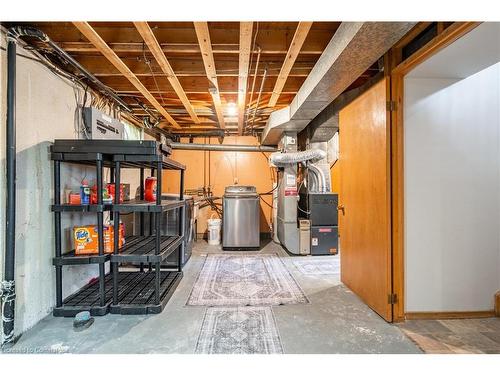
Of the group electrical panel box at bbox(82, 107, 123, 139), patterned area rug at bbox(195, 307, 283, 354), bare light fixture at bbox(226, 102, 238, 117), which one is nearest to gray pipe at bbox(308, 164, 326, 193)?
bare light fixture at bbox(226, 102, 238, 117)

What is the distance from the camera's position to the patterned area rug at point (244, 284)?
2.40 m

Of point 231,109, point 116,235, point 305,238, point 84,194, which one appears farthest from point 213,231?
point 84,194

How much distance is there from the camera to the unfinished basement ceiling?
205cm

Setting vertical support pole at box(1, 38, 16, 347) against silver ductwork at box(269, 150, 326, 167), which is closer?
vertical support pole at box(1, 38, 16, 347)

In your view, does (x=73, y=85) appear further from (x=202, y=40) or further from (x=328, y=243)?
(x=328, y=243)

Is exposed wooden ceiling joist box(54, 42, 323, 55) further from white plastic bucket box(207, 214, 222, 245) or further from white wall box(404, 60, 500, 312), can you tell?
white plastic bucket box(207, 214, 222, 245)

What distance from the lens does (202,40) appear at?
1.95m

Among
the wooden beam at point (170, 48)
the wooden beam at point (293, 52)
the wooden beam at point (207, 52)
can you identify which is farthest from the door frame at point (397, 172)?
the wooden beam at point (207, 52)

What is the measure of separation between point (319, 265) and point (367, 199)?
5.46 feet

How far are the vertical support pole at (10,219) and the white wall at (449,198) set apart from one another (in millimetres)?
2871

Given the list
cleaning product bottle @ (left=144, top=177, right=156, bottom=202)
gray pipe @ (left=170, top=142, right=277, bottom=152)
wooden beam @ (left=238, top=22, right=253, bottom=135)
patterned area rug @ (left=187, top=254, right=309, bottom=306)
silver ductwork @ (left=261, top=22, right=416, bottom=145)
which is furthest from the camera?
gray pipe @ (left=170, top=142, right=277, bottom=152)

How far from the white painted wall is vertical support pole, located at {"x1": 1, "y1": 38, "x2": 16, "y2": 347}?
0.14 ft

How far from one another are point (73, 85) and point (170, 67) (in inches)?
37.5

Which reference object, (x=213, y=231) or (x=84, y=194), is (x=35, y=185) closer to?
(x=84, y=194)
